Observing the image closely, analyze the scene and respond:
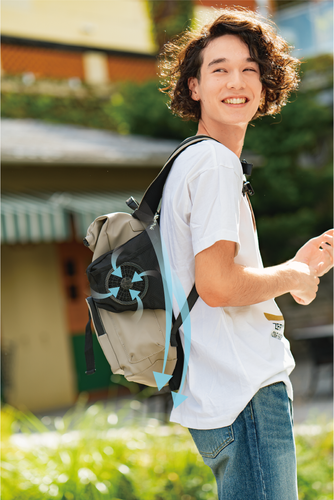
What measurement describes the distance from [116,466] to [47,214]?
163 inches

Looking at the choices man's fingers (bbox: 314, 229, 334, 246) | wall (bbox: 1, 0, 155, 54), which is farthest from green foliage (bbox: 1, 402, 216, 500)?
wall (bbox: 1, 0, 155, 54)

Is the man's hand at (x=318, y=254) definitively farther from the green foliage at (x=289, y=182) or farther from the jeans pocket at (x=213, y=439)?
the green foliage at (x=289, y=182)

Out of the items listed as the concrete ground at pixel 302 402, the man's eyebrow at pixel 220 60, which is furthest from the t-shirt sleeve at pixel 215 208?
the concrete ground at pixel 302 402

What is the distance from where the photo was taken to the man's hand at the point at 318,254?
58.7 inches

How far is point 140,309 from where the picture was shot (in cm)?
138

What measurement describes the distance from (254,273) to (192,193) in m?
0.25

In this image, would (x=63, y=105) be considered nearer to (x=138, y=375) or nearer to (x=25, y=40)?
(x=25, y=40)

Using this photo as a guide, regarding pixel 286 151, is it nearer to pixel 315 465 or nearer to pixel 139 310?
pixel 315 465

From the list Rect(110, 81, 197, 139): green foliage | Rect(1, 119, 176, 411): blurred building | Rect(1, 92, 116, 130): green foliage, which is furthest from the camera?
Rect(1, 92, 116, 130): green foliage

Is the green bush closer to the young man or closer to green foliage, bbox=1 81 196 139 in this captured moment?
the young man

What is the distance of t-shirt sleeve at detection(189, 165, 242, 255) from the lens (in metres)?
1.25

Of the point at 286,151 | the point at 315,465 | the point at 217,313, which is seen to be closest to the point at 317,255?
the point at 217,313

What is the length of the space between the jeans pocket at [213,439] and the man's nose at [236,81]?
893mm

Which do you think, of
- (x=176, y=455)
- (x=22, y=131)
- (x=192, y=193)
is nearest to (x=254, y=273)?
(x=192, y=193)
